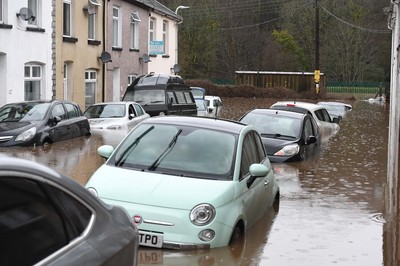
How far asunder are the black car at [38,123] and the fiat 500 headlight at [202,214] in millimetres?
10310

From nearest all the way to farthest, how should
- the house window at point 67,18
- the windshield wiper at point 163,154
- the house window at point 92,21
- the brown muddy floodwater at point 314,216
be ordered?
the brown muddy floodwater at point 314,216 → the windshield wiper at point 163,154 → the house window at point 67,18 → the house window at point 92,21

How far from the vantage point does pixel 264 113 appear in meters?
17.8

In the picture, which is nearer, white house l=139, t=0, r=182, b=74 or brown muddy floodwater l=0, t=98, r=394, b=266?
brown muddy floodwater l=0, t=98, r=394, b=266

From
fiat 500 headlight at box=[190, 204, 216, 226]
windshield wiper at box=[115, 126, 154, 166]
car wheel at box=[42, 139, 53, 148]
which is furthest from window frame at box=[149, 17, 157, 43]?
fiat 500 headlight at box=[190, 204, 216, 226]

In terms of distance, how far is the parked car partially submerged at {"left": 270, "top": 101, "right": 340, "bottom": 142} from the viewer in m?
20.8

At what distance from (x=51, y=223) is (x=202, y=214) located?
408 centimetres

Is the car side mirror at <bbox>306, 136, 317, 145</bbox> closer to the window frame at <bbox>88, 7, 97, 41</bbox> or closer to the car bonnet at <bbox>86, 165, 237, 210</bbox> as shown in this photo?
the car bonnet at <bbox>86, 165, 237, 210</bbox>

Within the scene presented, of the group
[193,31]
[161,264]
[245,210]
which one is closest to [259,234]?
[245,210]

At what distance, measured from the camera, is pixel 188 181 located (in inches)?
315

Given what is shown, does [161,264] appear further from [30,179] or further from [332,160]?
[332,160]

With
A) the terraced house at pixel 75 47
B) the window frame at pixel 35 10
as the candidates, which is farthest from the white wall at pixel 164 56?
the window frame at pixel 35 10

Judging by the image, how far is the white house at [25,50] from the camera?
885 inches

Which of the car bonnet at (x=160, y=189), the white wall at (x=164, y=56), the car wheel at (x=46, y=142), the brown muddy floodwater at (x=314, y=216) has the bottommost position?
the brown muddy floodwater at (x=314, y=216)

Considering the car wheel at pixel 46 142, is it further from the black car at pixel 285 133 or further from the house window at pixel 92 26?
the house window at pixel 92 26
